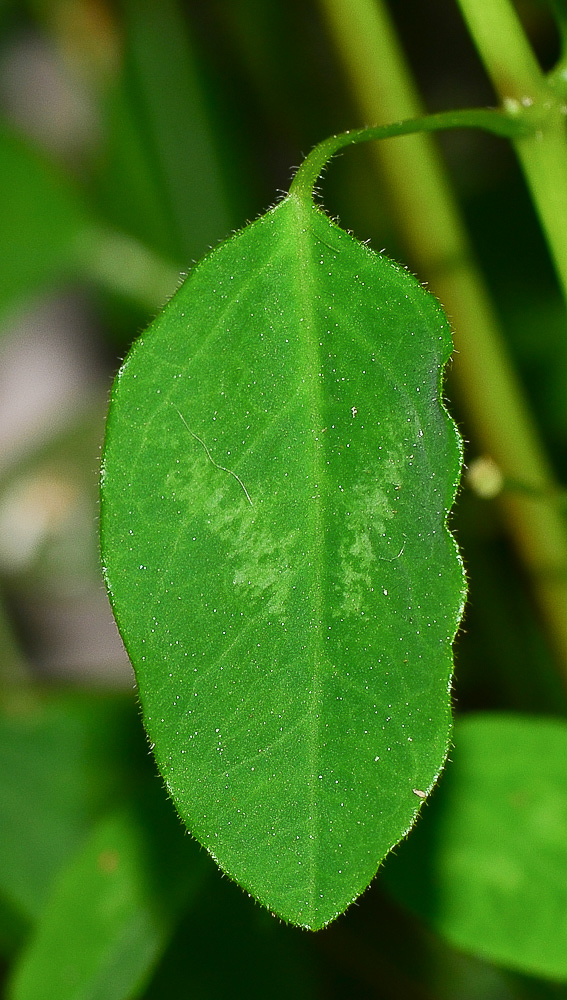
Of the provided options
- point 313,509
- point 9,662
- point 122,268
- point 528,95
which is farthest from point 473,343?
point 9,662

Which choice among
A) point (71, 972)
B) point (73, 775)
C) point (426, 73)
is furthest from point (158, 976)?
point (426, 73)

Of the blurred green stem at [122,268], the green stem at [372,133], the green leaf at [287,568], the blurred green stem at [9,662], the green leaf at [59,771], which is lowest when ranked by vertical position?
the green leaf at [59,771]

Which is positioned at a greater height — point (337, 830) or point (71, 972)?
point (337, 830)

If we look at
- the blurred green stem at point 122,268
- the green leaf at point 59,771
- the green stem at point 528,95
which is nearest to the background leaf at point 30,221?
the blurred green stem at point 122,268

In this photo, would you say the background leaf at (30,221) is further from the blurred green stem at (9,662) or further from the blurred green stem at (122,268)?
the blurred green stem at (9,662)

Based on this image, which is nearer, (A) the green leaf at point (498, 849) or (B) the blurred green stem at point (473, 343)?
(A) the green leaf at point (498, 849)

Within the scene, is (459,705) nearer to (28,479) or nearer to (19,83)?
(28,479)

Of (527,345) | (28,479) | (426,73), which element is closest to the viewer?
(527,345)
